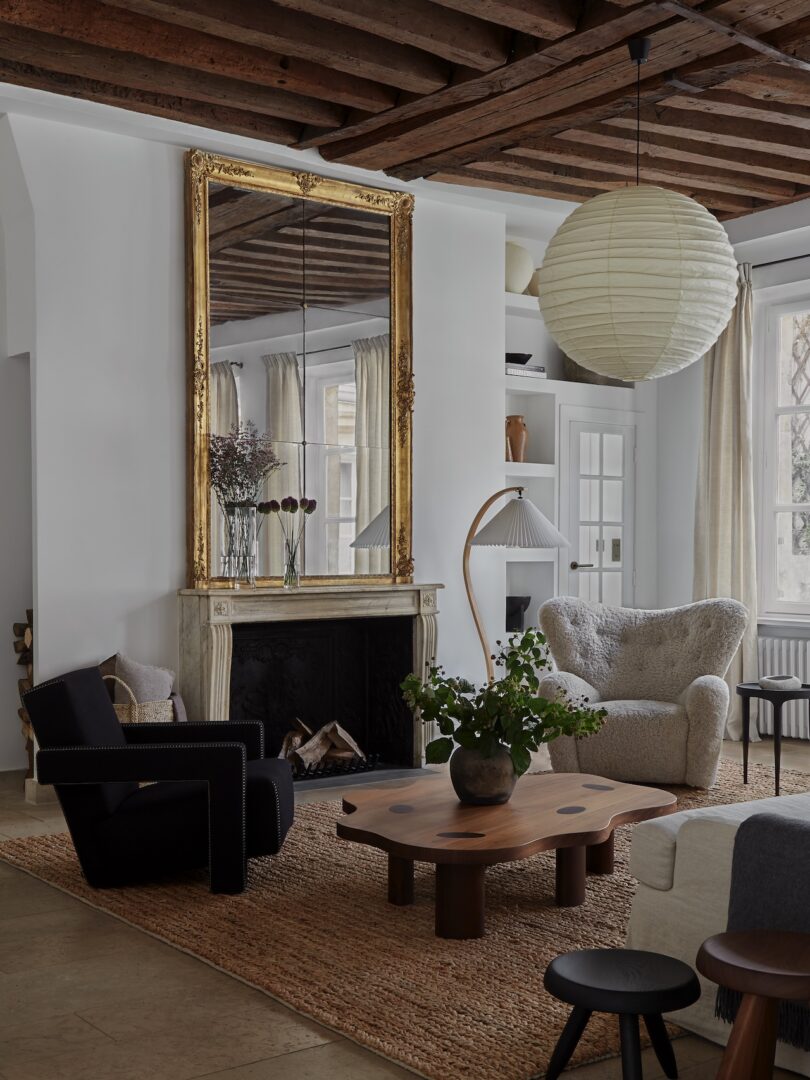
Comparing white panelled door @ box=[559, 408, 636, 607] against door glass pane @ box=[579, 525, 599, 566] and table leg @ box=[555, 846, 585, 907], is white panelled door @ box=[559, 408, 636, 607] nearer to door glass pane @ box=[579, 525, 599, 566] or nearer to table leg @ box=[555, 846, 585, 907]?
door glass pane @ box=[579, 525, 599, 566]

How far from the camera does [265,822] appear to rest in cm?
409

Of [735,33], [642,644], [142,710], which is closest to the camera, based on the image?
[735,33]

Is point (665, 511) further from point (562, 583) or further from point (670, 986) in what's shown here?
point (670, 986)

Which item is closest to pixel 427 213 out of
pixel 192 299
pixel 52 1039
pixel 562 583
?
pixel 192 299

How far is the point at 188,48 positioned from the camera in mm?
4719

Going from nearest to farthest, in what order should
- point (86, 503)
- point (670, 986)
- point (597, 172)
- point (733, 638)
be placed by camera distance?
point (670, 986), point (86, 503), point (733, 638), point (597, 172)

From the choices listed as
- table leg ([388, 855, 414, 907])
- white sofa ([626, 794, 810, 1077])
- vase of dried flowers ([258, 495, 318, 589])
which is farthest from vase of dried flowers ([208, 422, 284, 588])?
white sofa ([626, 794, 810, 1077])

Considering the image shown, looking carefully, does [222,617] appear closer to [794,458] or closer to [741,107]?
[741,107]

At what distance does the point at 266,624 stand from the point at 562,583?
2.25 meters

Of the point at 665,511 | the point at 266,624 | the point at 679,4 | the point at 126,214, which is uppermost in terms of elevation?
the point at 679,4

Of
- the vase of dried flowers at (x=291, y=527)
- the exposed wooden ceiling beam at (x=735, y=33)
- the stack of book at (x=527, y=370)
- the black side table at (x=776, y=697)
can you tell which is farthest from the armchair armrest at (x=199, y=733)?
the stack of book at (x=527, y=370)

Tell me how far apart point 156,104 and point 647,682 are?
11.6 feet

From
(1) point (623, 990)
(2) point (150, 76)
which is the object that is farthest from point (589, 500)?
(1) point (623, 990)

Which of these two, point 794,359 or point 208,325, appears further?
point 794,359
